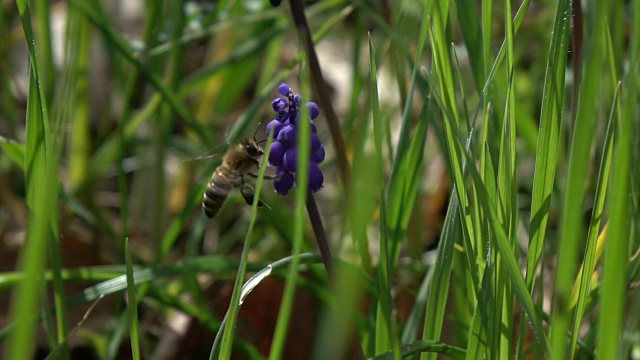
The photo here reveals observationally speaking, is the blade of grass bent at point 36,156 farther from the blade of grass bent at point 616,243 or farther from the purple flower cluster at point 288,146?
the blade of grass bent at point 616,243

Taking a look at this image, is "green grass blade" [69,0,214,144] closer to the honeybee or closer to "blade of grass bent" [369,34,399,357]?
the honeybee

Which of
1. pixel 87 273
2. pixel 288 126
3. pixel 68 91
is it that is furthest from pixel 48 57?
pixel 288 126

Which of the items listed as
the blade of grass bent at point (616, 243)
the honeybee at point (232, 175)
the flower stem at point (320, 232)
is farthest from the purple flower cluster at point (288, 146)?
the blade of grass bent at point (616, 243)

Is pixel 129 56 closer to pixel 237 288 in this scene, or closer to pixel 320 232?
pixel 320 232

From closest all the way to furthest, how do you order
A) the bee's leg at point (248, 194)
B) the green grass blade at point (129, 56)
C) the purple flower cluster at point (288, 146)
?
the purple flower cluster at point (288, 146) < the bee's leg at point (248, 194) < the green grass blade at point (129, 56)

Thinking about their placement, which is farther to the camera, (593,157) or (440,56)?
(593,157)

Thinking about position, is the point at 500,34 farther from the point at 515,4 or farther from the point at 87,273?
the point at 87,273

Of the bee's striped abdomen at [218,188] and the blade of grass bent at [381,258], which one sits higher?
the bee's striped abdomen at [218,188]

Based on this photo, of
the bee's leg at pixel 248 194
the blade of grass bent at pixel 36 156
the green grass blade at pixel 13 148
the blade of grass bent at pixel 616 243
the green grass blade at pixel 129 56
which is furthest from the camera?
the green grass blade at pixel 129 56
